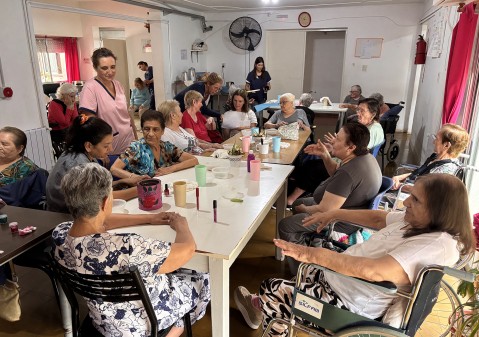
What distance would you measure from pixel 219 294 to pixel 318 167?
80.8 inches

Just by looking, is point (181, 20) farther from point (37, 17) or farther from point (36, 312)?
point (36, 312)

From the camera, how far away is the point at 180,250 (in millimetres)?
1273

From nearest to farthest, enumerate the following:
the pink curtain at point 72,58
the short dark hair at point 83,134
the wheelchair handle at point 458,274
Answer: the wheelchair handle at point 458,274 < the short dark hair at point 83,134 < the pink curtain at point 72,58

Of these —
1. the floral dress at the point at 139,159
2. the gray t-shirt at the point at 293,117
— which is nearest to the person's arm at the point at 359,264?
the floral dress at the point at 139,159

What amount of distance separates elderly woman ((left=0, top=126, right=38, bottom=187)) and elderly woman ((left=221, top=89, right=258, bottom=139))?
244 centimetres

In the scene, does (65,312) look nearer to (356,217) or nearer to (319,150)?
(356,217)

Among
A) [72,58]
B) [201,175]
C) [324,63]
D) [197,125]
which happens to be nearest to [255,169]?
[201,175]

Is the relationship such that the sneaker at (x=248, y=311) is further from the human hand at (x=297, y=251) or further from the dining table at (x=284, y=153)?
the dining table at (x=284, y=153)

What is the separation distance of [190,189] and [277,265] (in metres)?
1.01

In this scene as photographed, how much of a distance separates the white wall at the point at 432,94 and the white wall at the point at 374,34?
1744mm

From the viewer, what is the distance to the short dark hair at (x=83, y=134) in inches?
74.8

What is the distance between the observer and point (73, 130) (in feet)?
6.28

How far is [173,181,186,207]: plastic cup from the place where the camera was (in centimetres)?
176

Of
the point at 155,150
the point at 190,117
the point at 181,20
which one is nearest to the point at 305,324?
the point at 155,150
